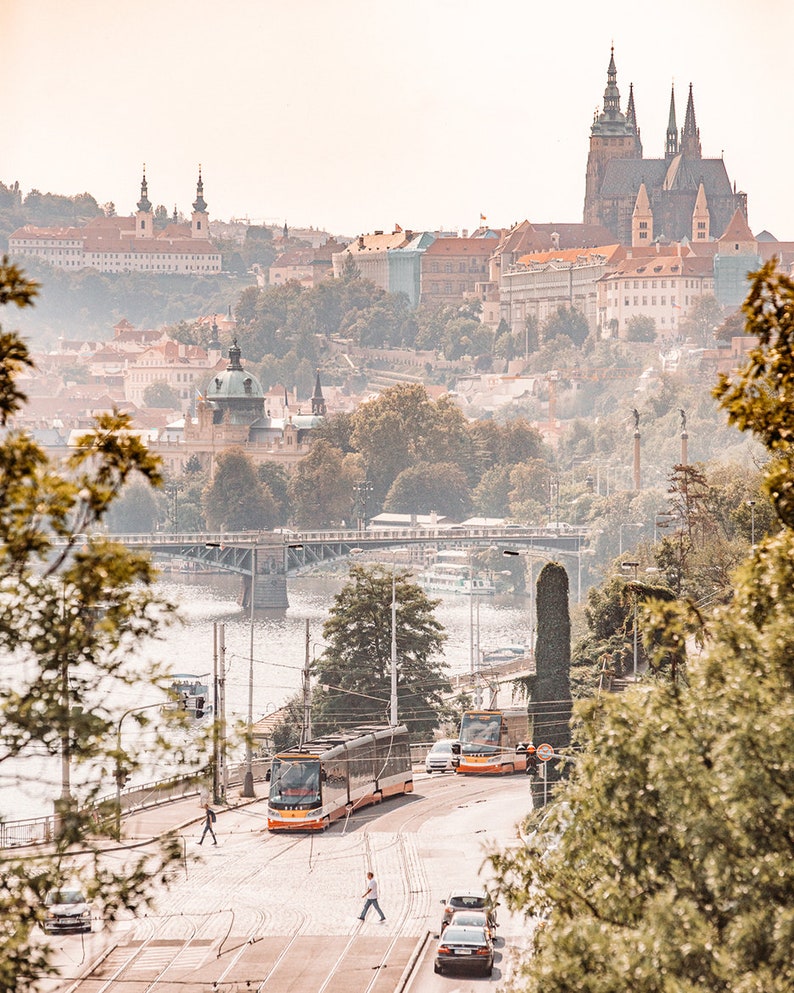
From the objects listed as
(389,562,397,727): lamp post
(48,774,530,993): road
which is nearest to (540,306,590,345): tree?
(389,562,397,727): lamp post

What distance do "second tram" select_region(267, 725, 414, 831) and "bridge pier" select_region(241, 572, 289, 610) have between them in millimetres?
39164

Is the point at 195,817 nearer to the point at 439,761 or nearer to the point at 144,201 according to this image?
the point at 439,761

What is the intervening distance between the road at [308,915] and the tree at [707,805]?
4.93 meters

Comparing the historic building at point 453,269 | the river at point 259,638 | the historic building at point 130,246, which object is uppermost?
the historic building at point 130,246

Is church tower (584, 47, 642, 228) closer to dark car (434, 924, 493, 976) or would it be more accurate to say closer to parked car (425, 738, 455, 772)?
parked car (425, 738, 455, 772)

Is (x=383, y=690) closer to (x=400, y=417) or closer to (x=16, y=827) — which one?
(x=16, y=827)

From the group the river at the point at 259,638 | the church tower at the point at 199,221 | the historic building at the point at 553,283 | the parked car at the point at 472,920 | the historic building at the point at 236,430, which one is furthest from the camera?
the church tower at the point at 199,221

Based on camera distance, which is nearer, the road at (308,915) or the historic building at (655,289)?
the road at (308,915)

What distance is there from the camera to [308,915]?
59.3 feet

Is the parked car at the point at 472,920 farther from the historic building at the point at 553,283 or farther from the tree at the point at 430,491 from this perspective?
the historic building at the point at 553,283

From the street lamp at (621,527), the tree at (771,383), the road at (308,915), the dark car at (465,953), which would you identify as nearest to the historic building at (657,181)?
the street lamp at (621,527)

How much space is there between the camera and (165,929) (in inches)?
693

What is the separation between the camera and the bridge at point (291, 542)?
62375mm

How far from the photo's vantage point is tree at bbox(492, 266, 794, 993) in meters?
6.89
